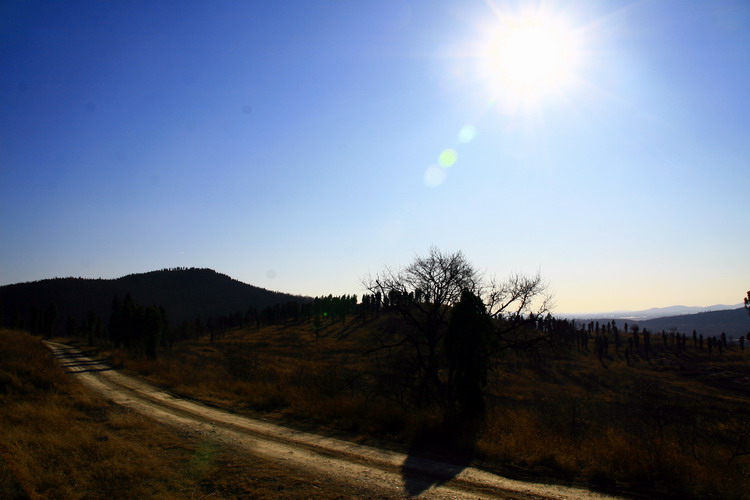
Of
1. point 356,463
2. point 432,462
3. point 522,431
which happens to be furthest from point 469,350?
point 356,463

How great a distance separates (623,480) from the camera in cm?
814

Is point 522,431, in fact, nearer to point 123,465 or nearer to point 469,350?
point 469,350

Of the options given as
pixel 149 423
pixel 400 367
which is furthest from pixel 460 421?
pixel 149 423

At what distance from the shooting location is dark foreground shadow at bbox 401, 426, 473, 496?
8.09 metres

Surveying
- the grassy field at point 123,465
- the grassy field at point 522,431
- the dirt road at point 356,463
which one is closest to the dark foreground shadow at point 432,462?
the dirt road at point 356,463

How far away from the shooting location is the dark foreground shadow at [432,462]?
318 inches

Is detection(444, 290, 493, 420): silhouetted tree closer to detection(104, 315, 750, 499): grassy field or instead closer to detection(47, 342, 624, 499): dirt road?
detection(104, 315, 750, 499): grassy field

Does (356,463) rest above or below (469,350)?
below

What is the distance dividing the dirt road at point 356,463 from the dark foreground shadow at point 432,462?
0.02m

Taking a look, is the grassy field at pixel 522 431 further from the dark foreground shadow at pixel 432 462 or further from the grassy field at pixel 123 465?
the grassy field at pixel 123 465

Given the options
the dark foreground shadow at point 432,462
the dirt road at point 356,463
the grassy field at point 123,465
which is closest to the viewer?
the grassy field at point 123,465

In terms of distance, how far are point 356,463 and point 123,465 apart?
5.05m

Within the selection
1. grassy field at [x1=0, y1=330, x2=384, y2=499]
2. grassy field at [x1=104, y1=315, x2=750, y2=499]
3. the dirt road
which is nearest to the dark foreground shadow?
the dirt road

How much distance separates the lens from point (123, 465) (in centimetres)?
838
